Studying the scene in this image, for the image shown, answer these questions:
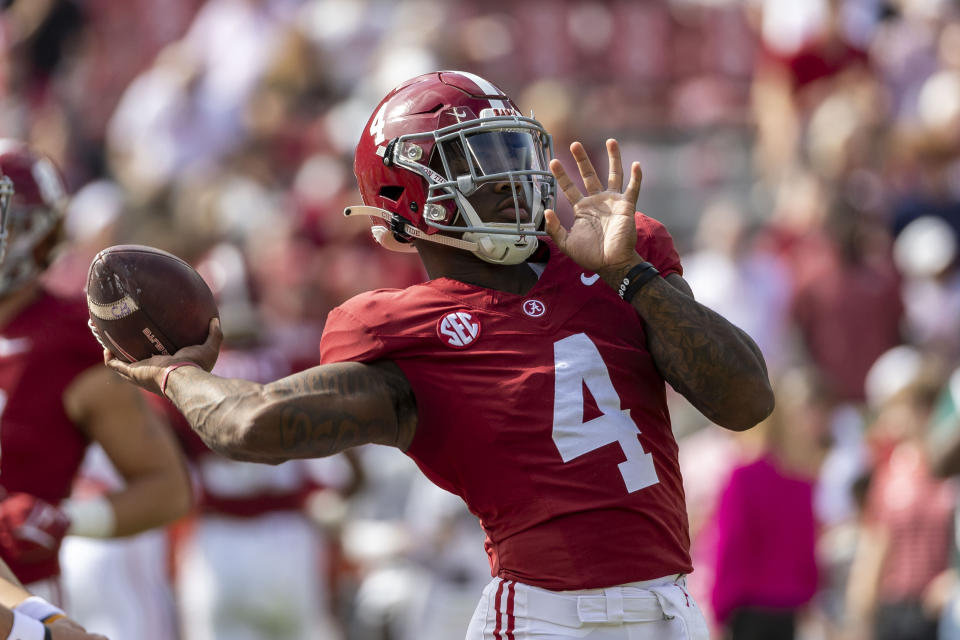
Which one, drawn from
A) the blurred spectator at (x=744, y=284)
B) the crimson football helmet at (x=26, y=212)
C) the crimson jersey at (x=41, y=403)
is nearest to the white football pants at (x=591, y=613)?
the crimson jersey at (x=41, y=403)

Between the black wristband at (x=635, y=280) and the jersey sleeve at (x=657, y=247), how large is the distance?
17cm

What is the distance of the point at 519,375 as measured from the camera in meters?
3.39

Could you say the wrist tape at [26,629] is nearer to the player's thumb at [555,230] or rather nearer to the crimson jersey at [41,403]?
the crimson jersey at [41,403]

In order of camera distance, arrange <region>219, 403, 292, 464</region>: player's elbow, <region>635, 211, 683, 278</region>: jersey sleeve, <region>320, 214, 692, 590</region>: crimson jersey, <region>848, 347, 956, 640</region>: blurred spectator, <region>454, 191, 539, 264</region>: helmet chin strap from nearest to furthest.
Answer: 1. <region>219, 403, 292, 464</region>: player's elbow
2. <region>320, 214, 692, 590</region>: crimson jersey
3. <region>454, 191, 539, 264</region>: helmet chin strap
4. <region>635, 211, 683, 278</region>: jersey sleeve
5. <region>848, 347, 956, 640</region>: blurred spectator

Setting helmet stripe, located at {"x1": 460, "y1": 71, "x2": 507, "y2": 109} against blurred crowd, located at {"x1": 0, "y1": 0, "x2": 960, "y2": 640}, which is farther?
blurred crowd, located at {"x1": 0, "y1": 0, "x2": 960, "y2": 640}

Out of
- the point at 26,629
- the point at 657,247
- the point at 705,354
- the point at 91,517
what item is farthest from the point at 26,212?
the point at 705,354

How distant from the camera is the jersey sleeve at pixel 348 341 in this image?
11.1ft

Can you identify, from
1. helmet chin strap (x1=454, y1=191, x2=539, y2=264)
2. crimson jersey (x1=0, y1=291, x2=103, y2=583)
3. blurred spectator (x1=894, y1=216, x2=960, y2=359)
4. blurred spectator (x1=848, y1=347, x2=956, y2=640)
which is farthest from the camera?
blurred spectator (x1=894, y1=216, x2=960, y2=359)

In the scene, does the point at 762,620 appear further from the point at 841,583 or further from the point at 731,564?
the point at 841,583

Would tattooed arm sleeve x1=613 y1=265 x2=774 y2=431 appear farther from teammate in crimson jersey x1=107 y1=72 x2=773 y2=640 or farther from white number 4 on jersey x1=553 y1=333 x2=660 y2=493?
white number 4 on jersey x1=553 y1=333 x2=660 y2=493

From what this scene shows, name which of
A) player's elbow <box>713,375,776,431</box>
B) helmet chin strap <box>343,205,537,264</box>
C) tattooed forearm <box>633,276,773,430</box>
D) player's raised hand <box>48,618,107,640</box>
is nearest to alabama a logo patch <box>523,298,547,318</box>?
helmet chin strap <box>343,205,537,264</box>

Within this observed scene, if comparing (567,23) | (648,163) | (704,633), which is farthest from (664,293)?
(567,23)

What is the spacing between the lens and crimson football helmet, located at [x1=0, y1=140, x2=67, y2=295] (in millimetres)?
4555

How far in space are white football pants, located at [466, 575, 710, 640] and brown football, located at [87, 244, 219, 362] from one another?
2.98 ft
